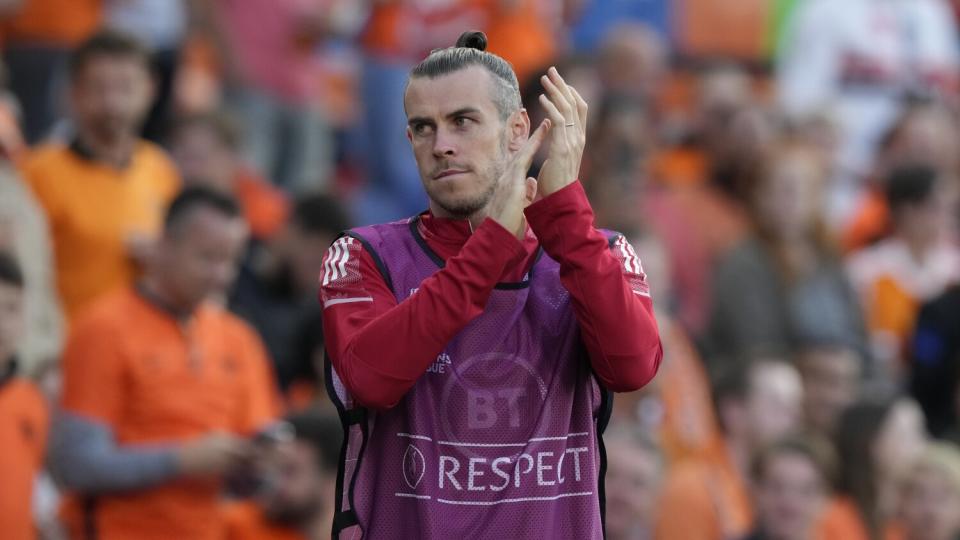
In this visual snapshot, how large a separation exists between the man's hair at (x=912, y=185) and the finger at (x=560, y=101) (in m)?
6.82

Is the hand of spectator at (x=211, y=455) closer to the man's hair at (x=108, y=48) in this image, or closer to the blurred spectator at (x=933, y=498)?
the man's hair at (x=108, y=48)

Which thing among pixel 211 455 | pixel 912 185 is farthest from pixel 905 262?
pixel 211 455

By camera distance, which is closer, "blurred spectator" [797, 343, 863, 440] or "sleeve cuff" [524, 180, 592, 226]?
"sleeve cuff" [524, 180, 592, 226]

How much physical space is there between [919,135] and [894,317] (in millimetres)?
1541

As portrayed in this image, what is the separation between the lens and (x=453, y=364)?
4645 mm

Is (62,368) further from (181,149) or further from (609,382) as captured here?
(609,382)

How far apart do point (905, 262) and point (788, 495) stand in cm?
339

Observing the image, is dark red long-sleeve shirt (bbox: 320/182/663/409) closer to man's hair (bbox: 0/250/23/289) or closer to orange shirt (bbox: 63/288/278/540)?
man's hair (bbox: 0/250/23/289)

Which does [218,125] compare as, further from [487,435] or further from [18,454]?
[487,435]

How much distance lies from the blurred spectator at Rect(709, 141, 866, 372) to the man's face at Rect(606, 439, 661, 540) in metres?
2.27

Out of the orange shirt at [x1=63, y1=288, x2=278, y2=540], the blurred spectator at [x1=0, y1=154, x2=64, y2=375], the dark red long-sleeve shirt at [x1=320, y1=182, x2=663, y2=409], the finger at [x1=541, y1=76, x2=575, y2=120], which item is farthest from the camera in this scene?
the blurred spectator at [x1=0, y1=154, x2=64, y2=375]

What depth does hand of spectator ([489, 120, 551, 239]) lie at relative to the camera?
4480mm

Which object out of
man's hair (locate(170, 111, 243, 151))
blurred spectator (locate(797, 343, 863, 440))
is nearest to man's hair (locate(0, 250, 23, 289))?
man's hair (locate(170, 111, 243, 151))

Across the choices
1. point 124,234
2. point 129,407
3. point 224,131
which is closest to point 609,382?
point 129,407
